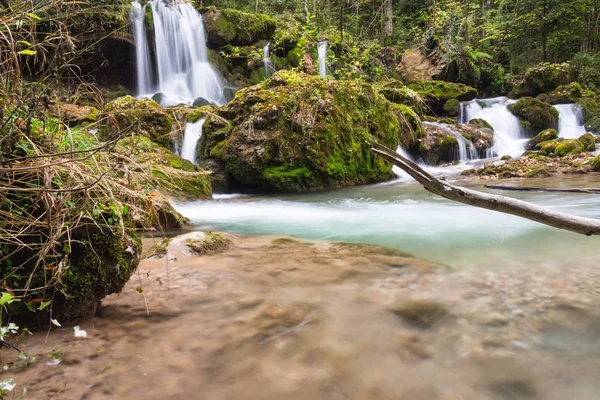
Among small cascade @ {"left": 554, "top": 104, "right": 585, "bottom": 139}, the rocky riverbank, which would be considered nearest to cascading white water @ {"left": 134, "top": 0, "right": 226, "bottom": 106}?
small cascade @ {"left": 554, "top": 104, "right": 585, "bottom": 139}

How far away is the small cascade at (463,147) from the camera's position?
45.1ft

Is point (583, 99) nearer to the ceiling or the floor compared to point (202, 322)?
nearer to the ceiling

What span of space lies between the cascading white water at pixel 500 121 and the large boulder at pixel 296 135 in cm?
785

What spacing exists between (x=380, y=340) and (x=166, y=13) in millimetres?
18857

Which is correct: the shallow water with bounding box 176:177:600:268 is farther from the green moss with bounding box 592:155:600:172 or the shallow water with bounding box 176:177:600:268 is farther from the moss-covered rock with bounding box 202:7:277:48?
the moss-covered rock with bounding box 202:7:277:48

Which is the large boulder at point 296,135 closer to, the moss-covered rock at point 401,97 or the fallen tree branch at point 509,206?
the moss-covered rock at point 401,97

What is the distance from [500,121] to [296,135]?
39.7 ft

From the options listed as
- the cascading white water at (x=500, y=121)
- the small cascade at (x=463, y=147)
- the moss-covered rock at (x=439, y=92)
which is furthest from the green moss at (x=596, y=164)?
the moss-covered rock at (x=439, y=92)

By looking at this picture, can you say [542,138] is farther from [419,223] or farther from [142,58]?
[142,58]

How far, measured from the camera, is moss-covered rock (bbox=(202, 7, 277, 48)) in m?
18.4

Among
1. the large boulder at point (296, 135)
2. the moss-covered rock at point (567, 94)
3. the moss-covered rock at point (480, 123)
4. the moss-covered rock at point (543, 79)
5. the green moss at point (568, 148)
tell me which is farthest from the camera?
the moss-covered rock at point (543, 79)

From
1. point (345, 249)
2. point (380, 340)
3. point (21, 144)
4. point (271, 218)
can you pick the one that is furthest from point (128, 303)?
point (271, 218)

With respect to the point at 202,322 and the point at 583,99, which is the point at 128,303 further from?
the point at 583,99

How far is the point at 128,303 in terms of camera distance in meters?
2.49
